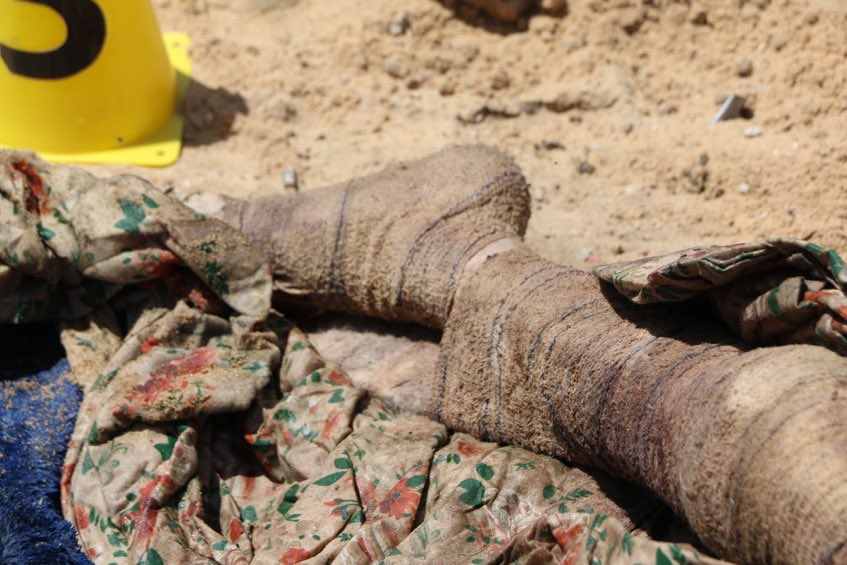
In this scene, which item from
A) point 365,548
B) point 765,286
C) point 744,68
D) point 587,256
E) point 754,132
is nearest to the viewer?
point 765,286

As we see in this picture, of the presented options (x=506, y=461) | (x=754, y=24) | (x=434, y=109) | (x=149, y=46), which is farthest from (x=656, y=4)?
(x=506, y=461)

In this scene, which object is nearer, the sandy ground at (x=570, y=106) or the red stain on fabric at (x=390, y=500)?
the red stain on fabric at (x=390, y=500)

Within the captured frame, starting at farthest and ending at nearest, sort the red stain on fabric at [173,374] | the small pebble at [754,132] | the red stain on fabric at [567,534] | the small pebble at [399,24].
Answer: the small pebble at [399,24]
the small pebble at [754,132]
the red stain on fabric at [173,374]
the red stain on fabric at [567,534]

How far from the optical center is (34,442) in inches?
92.1

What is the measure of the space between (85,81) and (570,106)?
1852 mm

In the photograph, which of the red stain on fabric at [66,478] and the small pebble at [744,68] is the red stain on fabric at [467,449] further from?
the small pebble at [744,68]

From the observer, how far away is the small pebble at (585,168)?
347 cm

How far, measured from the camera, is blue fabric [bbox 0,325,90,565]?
80.4 inches

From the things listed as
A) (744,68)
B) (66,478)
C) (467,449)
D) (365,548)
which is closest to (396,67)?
(744,68)

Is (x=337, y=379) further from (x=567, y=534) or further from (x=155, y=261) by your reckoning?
(x=567, y=534)

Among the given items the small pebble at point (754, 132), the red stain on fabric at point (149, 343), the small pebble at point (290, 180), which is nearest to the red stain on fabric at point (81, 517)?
the red stain on fabric at point (149, 343)

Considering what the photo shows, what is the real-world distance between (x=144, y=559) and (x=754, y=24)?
311cm

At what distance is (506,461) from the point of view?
2146 millimetres

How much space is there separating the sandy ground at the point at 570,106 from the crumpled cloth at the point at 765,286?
1.00 meters
